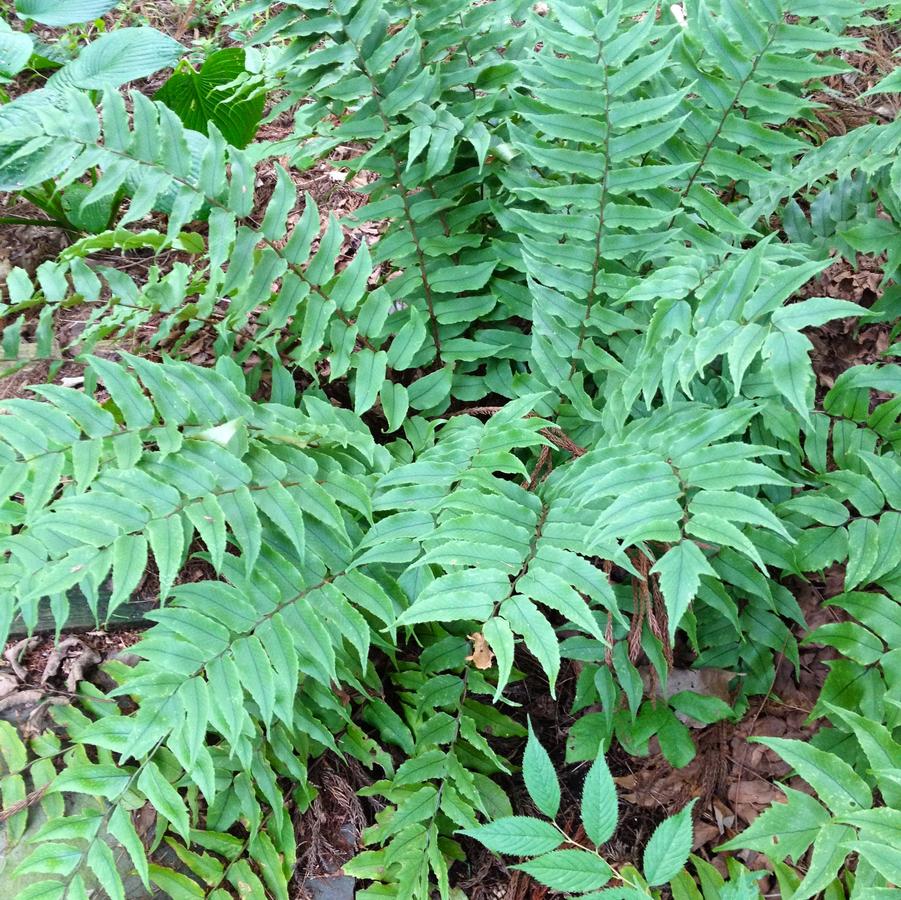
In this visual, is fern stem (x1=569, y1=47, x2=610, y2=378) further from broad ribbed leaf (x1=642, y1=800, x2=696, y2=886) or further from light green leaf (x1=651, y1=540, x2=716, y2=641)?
broad ribbed leaf (x1=642, y1=800, x2=696, y2=886)

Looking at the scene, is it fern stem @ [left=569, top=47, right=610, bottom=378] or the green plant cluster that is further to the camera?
fern stem @ [left=569, top=47, right=610, bottom=378]

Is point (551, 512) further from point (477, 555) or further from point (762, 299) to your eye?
point (762, 299)

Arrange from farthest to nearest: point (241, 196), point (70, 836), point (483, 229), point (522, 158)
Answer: point (483, 229)
point (522, 158)
point (241, 196)
point (70, 836)

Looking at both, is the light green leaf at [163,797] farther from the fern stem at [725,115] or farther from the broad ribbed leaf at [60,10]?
the broad ribbed leaf at [60,10]

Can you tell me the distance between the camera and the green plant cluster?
1.90 metres

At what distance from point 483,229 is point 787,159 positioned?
1.24 metres

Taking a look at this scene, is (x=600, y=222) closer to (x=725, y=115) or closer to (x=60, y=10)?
(x=725, y=115)

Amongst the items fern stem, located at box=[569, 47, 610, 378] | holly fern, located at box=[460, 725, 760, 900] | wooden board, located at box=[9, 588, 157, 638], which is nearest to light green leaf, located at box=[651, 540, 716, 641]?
holly fern, located at box=[460, 725, 760, 900]

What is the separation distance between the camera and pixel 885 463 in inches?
86.7

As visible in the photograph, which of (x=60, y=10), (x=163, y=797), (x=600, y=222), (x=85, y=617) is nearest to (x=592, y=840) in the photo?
(x=163, y=797)

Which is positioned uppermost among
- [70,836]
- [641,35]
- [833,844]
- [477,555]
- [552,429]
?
[641,35]

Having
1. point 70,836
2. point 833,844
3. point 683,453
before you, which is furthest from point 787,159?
point 70,836

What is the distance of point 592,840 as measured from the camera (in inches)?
68.8

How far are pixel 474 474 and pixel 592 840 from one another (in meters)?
0.95
